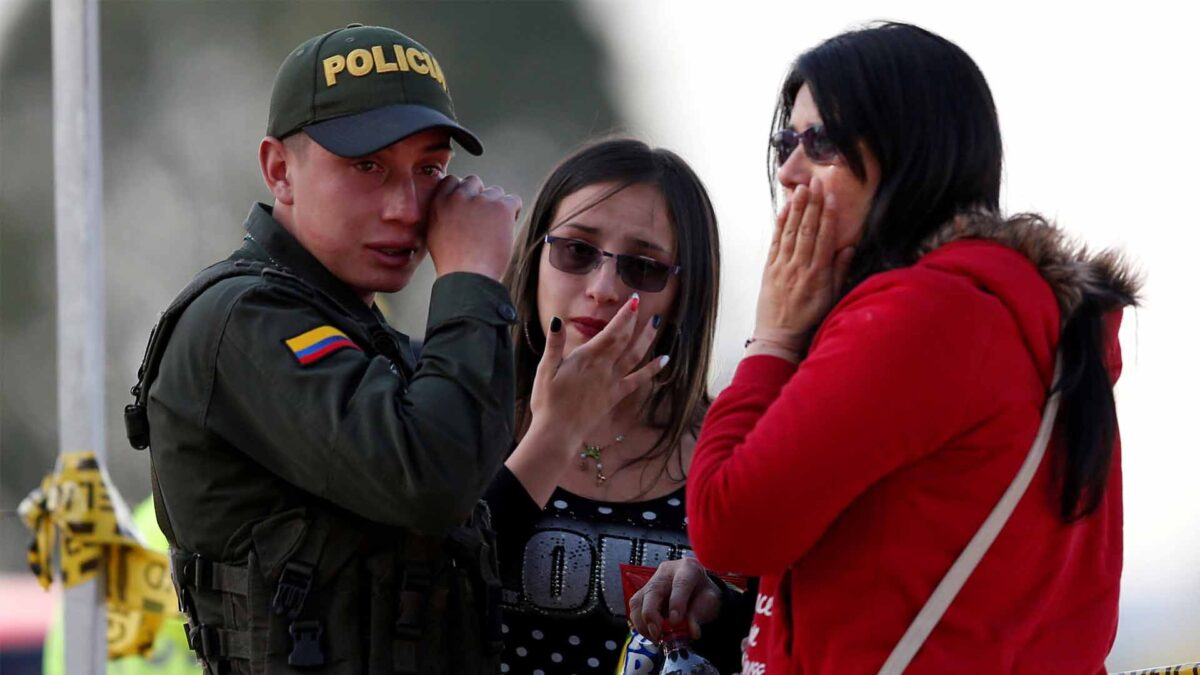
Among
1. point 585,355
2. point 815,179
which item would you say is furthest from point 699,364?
point 815,179

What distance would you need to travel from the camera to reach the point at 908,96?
7.84 ft

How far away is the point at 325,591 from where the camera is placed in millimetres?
2428

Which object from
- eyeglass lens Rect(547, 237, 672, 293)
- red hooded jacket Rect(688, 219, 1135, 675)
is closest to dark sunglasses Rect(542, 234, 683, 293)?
eyeglass lens Rect(547, 237, 672, 293)

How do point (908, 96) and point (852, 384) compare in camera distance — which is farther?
point (908, 96)

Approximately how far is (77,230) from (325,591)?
415 cm

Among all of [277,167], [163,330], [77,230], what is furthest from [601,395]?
[77,230]

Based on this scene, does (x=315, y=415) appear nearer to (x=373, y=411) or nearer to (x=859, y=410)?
(x=373, y=411)

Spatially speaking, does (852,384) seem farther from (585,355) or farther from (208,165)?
(208,165)

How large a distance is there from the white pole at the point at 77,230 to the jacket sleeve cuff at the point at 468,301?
4006mm

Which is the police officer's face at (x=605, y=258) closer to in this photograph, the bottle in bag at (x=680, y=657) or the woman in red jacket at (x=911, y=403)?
the bottle in bag at (x=680, y=657)

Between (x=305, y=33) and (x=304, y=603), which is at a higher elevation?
(x=305, y=33)

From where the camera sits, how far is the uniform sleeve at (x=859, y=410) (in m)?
2.16

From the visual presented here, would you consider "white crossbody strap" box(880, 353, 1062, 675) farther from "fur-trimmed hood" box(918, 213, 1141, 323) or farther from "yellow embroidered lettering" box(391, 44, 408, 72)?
"yellow embroidered lettering" box(391, 44, 408, 72)

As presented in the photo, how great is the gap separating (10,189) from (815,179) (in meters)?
16.5
